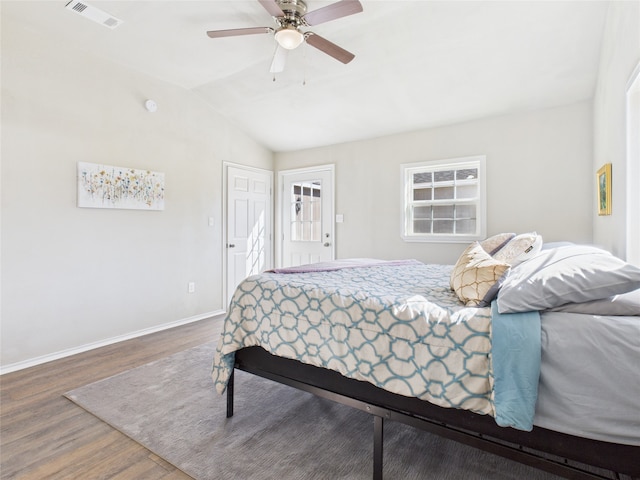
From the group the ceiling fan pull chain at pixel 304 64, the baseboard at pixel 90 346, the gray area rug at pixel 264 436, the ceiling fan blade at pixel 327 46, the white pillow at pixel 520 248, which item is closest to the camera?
the gray area rug at pixel 264 436

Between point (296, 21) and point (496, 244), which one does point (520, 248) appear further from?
point (296, 21)

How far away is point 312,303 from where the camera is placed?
5.71ft

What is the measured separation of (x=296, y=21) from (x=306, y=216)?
3.01 metres

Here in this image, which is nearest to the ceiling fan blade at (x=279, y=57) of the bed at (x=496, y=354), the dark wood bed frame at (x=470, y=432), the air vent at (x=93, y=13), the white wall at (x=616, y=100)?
the air vent at (x=93, y=13)

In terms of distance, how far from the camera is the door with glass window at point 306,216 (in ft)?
15.9

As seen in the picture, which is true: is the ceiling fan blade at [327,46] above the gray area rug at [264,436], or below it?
above

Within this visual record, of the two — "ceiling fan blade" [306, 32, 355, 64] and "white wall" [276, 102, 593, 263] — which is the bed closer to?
"ceiling fan blade" [306, 32, 355, 64]

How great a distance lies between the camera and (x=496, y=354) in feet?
3.89

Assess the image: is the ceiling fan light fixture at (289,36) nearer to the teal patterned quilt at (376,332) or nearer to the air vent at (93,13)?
the air vent at (93,13)

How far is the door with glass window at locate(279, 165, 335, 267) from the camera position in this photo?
15.9 feet

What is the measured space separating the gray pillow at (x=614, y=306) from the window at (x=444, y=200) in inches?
105

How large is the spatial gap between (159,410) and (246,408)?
541mm

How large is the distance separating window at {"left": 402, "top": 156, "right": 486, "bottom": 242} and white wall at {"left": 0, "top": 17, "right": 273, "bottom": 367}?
2.47m

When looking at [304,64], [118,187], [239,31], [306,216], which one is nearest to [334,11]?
[239,31]
